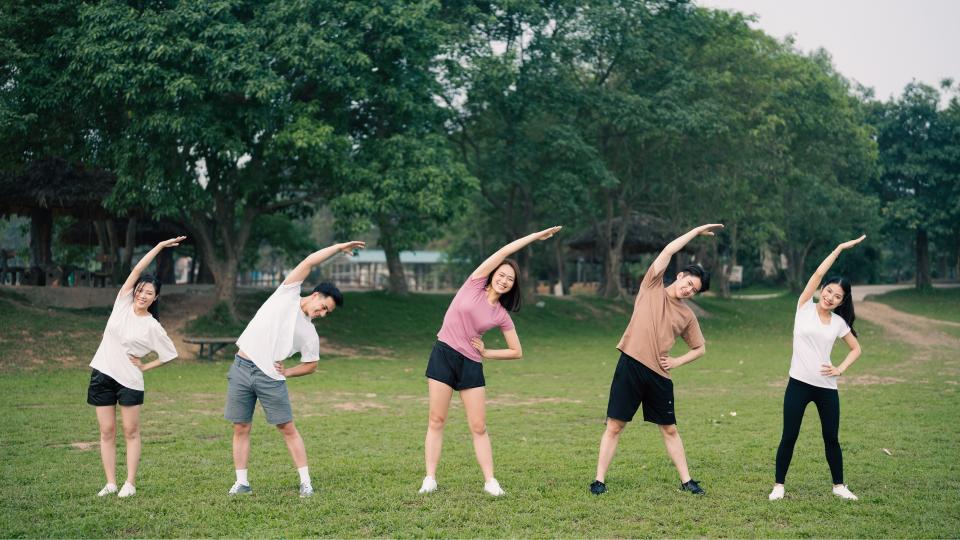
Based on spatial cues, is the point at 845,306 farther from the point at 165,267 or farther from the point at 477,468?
the point at 165,267

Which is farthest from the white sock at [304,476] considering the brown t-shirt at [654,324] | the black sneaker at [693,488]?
the black sneaker at [693,488]

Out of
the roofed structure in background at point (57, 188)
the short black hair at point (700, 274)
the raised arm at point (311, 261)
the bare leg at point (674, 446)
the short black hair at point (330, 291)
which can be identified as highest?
the roofed structure in background at point (57, 188)

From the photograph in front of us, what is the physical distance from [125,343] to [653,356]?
4354 mm

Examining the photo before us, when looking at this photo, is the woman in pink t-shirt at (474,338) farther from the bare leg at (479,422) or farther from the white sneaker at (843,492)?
the white sneaker at (843,492)

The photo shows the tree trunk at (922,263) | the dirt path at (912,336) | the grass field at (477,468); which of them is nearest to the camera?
the grass field at (477,468)

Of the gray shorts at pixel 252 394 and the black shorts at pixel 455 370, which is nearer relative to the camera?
the gray shorts at pixel 252 394

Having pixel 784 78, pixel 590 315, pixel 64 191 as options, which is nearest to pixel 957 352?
pixel 590 315

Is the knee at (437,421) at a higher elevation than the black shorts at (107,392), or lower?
lower

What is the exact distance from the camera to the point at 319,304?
7465 mm

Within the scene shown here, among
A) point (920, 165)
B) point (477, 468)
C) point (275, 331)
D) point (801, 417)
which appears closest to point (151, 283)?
point (275, 331)

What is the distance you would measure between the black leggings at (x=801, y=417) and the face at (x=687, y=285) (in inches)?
44.4

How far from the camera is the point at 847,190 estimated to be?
46.9m

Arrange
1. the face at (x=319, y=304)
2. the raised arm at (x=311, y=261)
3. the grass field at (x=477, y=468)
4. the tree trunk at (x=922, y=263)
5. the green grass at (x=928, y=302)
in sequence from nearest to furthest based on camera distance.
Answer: the grass field at (x=477, y=468) < the raised arm at (x=311, y=261) < the face at (x=319, y=304) < the green grass at (x=928, y=302) < the tree trunk at (x=922, y=263)

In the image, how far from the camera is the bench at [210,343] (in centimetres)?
2062
